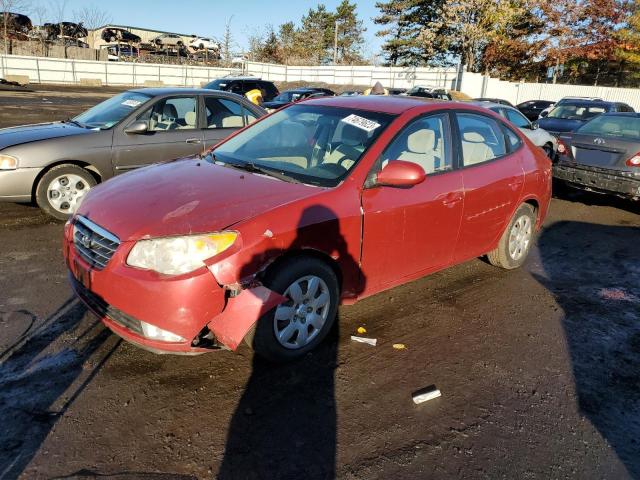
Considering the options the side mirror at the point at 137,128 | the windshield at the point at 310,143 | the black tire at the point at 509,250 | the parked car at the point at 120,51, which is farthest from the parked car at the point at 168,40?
the black tire at the point at 509,250

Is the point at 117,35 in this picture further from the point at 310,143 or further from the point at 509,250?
the point at 509,250

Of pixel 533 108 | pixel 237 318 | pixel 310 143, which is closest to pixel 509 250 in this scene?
pixel 310 143

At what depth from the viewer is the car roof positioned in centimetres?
407

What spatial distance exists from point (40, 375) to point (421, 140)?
10.4ft

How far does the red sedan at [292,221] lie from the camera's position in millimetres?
2848

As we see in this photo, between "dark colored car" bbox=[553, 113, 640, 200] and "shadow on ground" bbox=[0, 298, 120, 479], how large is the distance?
24.3 ft

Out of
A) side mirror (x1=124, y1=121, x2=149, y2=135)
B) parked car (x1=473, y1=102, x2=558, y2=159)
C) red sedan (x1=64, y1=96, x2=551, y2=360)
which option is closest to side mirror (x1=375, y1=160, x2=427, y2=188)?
red sedan (x1=64, y1=96, x2=551, y2=360)

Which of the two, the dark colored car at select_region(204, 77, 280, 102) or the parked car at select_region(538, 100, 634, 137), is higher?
the dark colored car at select_region(204, 77, 280, 102)

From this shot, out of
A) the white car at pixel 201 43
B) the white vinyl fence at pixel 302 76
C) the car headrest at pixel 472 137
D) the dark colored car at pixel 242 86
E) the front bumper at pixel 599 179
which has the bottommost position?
the front bumper at pixel 599 179

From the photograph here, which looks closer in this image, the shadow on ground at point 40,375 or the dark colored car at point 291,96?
the shadow on ground at point 40,375

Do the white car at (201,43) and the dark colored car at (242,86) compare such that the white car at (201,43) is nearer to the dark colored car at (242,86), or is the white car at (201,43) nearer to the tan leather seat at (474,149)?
the dark colored car at (242,86)

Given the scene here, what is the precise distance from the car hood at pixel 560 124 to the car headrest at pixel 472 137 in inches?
394

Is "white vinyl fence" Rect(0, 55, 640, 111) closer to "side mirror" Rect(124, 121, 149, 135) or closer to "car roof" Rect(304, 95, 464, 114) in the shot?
"side mirror" Rect(124, 121, 149, 135)

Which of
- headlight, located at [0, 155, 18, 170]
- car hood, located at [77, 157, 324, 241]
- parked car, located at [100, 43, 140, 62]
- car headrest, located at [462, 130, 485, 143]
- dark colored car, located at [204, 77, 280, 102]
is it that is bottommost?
headlight, located at [0, 155, 18, 170]
